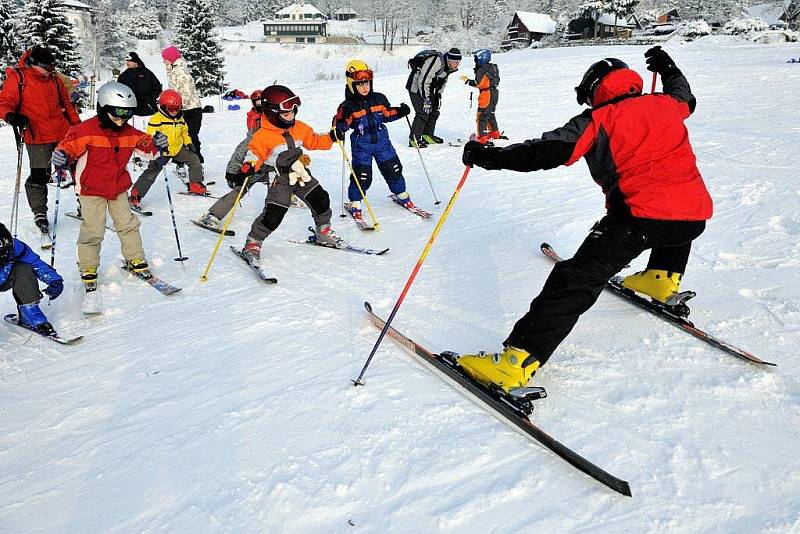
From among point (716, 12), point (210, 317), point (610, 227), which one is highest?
point (716, 12)

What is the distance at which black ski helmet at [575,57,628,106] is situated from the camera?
3023 mm

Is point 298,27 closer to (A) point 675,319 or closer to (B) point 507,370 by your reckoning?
(A) point 675,319

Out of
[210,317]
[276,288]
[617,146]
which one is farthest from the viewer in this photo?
[276,288]

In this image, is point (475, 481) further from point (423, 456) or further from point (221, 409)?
point (221, 409)

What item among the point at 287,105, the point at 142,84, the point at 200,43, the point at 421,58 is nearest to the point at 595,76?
the point at 287,105

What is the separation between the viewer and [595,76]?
3072 millimetres

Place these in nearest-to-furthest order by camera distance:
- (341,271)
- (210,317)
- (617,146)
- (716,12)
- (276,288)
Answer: (617,146), (210,317), (276,288), (341,271), (716,12)

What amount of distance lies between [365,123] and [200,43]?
34583 mm

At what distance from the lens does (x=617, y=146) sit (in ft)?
9.52

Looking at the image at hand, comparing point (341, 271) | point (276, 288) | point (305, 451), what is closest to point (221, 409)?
point (305, 451)

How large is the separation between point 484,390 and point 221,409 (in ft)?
5.13

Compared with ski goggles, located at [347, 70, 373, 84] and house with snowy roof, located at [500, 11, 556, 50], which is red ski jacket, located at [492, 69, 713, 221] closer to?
ski goggles, located at [347, 70, 373, 84]

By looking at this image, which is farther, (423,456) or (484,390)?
(484,390)

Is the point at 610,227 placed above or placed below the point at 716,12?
below
